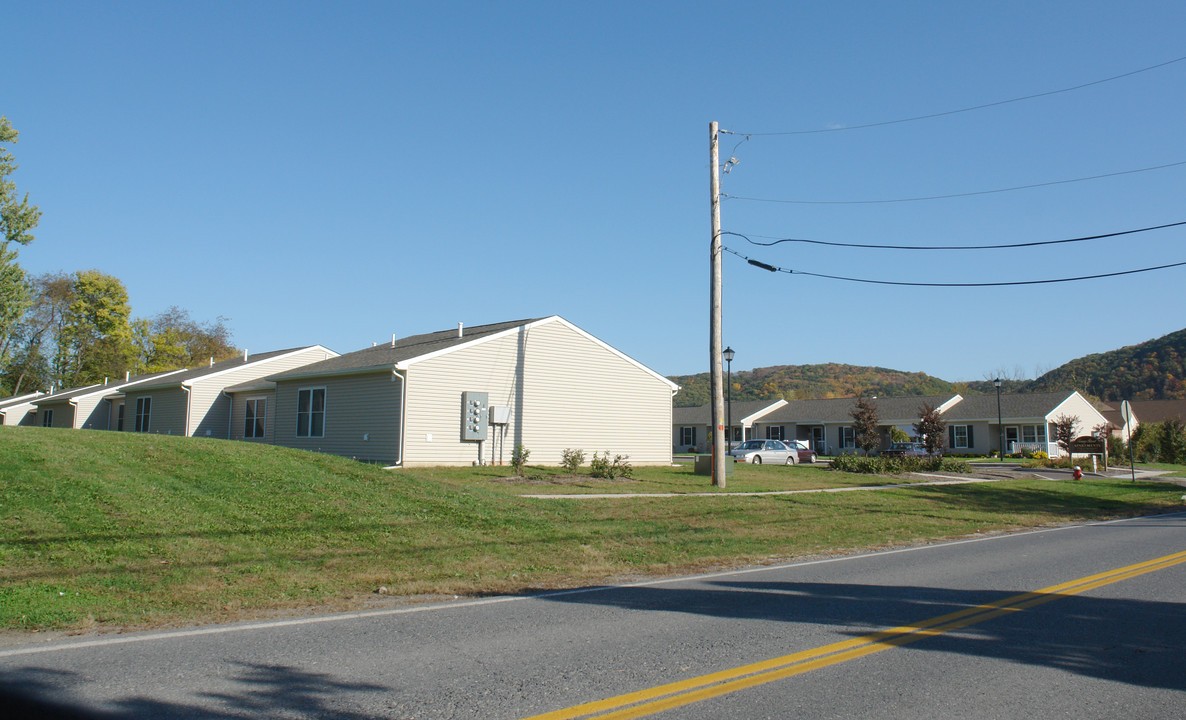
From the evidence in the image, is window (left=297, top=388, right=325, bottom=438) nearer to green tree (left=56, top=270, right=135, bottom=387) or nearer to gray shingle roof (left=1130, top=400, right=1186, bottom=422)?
green tree (left=56, top=270, right=135, bottom=387)

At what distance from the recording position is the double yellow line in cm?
484

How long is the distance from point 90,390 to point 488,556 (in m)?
39.9

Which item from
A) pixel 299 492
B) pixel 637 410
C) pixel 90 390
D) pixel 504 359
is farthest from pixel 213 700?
pixel 90 390

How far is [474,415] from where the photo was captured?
25000 millimetres

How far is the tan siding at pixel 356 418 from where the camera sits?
24297 mm

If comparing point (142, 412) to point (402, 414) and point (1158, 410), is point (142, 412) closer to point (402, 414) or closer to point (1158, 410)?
point (402, 414)

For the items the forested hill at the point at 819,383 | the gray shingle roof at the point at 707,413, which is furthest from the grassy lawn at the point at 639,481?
the forested hill at the point at 819,383

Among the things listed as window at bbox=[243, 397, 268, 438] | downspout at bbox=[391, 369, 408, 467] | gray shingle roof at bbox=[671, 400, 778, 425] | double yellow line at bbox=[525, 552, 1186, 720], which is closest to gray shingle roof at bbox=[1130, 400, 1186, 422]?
gray shingle roof at bbox=[671, 400, 778, 425]

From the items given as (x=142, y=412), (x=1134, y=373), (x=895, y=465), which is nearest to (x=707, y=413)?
(x=895, y=465)

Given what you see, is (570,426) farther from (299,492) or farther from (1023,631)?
(1023,631)

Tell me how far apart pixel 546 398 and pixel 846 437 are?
41.0m

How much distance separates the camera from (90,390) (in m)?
42.2

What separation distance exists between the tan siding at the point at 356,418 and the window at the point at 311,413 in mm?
186

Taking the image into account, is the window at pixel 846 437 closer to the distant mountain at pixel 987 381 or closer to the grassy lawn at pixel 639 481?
the distant mountain at pixel 987 381
